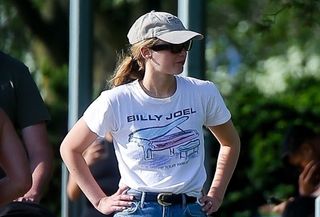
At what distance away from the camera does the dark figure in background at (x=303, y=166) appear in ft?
24.1

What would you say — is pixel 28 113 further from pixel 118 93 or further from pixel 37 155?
pixel 118 93

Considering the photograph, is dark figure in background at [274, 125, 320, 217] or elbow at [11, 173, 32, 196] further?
dark figure in background at [274, 125, 320, 217]

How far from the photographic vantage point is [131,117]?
4.95 metres

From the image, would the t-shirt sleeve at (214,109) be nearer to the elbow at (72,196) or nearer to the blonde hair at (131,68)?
the blonde hair at (131,68)

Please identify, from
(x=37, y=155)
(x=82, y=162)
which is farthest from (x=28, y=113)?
(x=82, y=162)

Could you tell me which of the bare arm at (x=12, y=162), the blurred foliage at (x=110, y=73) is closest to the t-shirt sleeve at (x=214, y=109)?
the bare arm at (x=12, y=162)

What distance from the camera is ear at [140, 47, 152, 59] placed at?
5039mm

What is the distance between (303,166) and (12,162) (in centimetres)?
387

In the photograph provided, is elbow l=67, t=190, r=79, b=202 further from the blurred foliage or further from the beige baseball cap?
the blurred foliage

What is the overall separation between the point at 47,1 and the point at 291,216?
7822 mm

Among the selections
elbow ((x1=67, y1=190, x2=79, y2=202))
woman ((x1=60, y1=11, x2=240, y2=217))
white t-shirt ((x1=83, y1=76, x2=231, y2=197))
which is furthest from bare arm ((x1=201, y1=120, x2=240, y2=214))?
elbow ((x1=67, y1=190, x2=79, y2=202))

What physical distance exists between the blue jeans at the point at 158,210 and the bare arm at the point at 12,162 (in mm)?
935

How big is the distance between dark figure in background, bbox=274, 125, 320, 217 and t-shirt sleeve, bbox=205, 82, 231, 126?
2.32m

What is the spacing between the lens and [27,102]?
208 inches
